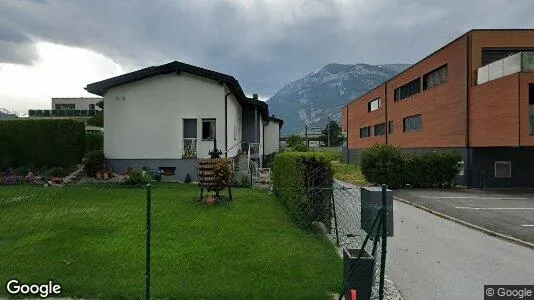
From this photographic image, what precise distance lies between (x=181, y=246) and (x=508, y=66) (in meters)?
20.2

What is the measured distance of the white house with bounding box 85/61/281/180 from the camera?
68.4ft

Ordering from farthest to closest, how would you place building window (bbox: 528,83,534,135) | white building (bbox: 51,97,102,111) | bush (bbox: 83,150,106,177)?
white building (bbox: 51,97,102,111), building window (bbox: 528,83,534,135), bush (bbox: 83,150,106,177)

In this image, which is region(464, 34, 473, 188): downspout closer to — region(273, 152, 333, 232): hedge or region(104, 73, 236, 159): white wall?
region(104, 73, 236, 159): white wall

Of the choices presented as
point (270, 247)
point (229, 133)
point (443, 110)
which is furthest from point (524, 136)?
point (270, 247)

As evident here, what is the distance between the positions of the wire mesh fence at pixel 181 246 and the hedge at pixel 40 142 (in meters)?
8.49

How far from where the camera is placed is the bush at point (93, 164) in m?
19.8

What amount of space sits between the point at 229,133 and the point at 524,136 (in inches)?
590

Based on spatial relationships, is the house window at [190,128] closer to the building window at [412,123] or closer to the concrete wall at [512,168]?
the concrete wall at [512,168]

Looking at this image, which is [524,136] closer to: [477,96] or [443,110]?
[477,96]

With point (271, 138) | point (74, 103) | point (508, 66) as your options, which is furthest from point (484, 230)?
point (74, 103)

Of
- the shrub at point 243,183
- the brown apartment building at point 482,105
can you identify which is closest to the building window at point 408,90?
the brown apartment building at point 482,105

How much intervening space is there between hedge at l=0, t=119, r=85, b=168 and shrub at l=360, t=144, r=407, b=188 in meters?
16.3

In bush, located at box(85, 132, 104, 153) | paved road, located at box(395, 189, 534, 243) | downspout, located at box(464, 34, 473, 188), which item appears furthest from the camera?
bush, located at box(85, 132, 104, 153)

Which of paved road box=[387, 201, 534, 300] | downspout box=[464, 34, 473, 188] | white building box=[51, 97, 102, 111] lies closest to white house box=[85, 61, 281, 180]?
paved road box=[387, 201, 534, 300]
